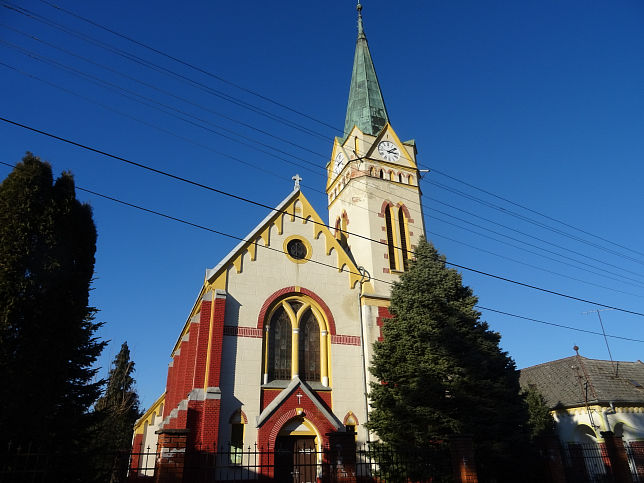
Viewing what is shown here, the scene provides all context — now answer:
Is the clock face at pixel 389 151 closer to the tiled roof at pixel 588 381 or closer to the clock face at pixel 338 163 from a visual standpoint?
the clock face at pixel 338 163

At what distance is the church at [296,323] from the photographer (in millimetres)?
17734

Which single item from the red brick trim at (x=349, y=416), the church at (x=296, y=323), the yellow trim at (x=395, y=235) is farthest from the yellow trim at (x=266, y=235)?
the red brick trim at (x=349, y=416)

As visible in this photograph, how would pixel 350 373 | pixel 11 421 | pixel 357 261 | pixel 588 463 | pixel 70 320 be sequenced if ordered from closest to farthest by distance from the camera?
1. pixel 11 421
2. pixel 70 320
3. pixel 350 373
4. pixel 357 261
5. pixel 588 463

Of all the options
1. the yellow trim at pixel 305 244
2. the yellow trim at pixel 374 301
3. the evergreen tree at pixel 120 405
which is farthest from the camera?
the evergreen tree at pixel 120 405

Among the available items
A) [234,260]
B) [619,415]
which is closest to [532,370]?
[619,415]

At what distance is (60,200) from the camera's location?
13.9 m

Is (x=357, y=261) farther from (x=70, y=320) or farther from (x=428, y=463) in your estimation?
(x=70, y=320)

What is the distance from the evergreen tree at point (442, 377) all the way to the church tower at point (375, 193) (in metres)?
3.24

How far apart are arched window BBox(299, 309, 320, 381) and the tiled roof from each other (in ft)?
62.6

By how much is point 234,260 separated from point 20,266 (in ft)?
29.9

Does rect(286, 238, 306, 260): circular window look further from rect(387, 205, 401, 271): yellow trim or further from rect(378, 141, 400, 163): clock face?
rect(378, 141, 400, 163): clock face

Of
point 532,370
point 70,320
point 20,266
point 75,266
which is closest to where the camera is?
point 20,266

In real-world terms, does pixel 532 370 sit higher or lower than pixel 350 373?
higher

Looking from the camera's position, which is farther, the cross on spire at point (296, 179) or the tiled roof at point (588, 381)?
the tiled roof at point (588, 381)
